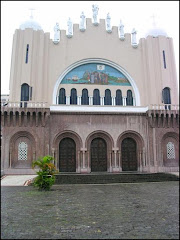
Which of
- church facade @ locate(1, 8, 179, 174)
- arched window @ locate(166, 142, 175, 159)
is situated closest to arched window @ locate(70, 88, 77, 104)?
church facade @ locate(1, 8, 179, 174)

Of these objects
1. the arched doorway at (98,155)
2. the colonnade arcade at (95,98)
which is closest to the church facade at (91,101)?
the arched doorway at (98,155)

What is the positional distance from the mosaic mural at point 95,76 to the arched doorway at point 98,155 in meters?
6.31

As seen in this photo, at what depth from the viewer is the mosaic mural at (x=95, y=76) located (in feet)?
83.5

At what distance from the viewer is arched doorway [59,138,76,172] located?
75.5 feet

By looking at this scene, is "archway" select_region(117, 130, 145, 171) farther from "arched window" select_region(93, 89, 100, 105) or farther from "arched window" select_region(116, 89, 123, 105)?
"arched window" select_region(93, 89, 100, 105)

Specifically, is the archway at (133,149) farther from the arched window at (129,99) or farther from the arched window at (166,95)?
the arched window at (166,95)

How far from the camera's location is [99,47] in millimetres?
26312

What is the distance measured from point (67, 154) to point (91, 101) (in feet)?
19.4

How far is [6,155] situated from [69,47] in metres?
12.6

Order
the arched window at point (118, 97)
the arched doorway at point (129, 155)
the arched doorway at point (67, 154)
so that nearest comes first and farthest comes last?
the arched doorway at point (67, 154), the arched doorway at point (129, 155), the arched window at point (118, 97)

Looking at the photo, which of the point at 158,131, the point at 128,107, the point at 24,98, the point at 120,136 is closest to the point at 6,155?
the point at 24,98

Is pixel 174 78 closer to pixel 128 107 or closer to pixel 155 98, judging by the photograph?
pixel 155 98

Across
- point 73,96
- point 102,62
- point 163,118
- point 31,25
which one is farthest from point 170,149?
point 31,25

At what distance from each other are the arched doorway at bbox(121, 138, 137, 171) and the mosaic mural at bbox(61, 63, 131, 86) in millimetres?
6298
